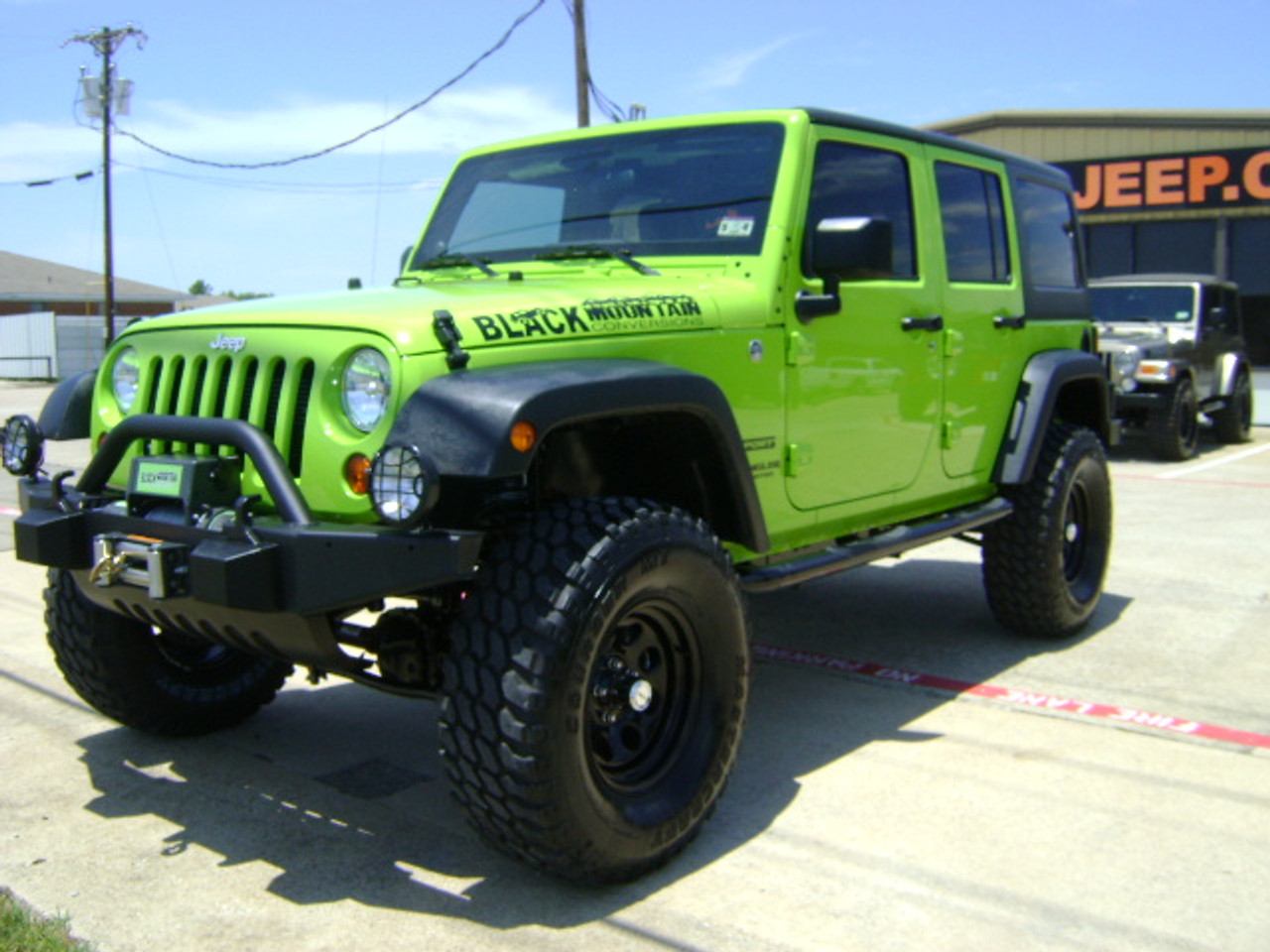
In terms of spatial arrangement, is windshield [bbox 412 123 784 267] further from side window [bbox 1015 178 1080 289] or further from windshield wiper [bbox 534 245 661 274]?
side window [bbox 1015 178 1080 289]

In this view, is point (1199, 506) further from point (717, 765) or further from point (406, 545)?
point (406, 545)

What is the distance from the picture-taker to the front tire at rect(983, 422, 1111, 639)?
5371 mm

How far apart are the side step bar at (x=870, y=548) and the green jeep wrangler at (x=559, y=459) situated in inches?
0.7

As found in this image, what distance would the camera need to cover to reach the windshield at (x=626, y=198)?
159 inches

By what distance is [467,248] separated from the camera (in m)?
4.55

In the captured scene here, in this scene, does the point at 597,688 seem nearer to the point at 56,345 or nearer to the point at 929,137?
the point at 929,137

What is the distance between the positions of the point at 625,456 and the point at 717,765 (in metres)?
0.92

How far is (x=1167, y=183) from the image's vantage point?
63.9ft

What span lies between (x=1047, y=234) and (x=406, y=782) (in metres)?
3.77

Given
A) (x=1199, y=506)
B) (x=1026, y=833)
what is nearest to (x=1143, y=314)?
(x=1199, y=506)

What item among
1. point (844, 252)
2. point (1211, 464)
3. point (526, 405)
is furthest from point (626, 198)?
point (1211, 464)

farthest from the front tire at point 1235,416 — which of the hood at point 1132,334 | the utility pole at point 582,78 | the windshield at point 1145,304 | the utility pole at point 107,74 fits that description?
the utility pole at point 107,74

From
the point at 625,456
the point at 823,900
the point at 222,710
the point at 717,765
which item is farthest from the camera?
the point at 222,710

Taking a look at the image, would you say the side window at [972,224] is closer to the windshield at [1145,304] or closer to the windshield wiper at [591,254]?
the windshield wiper at [591,254]
